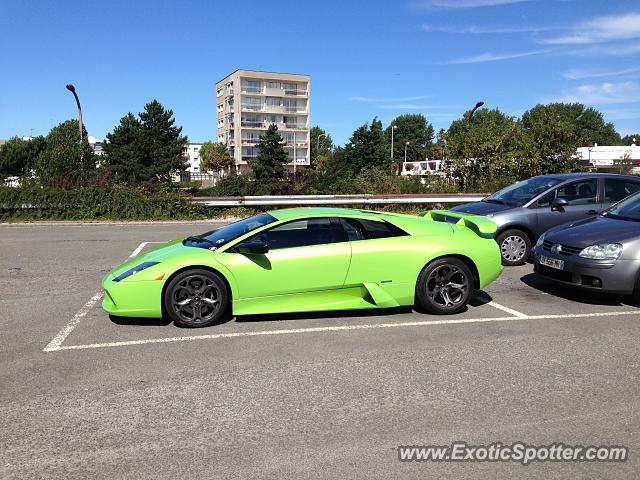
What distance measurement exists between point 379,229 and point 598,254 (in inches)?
103

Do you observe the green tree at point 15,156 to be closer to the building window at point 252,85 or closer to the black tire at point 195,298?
the building window at point 252,85

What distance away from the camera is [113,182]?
18.4m

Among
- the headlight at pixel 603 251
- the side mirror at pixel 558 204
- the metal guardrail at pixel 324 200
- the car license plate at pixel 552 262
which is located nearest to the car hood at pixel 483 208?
the side mirror at pixel 558 204

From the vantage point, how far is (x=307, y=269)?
558cm

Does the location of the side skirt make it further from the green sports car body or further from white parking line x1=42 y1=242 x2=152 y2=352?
white parking line x1=42 y1=242 x2=152 y2=352

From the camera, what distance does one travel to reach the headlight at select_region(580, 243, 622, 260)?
20.2ft

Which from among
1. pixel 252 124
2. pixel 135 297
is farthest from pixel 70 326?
pixel 252 124

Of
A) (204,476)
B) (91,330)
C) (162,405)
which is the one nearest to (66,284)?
(91,330)

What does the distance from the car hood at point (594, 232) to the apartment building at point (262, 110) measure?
89087 mm

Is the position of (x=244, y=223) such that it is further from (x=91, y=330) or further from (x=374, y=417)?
(x=374, y=417)

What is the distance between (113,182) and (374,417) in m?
16.9

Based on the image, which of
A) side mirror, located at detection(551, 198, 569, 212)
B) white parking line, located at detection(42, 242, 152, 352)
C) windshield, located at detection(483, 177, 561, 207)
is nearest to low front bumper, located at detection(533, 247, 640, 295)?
side mirror, located at detection(551, 198, 569, 212)

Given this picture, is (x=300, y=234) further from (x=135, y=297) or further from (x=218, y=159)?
(x=218, y=159)

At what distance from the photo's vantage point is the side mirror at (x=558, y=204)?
29.3ft
